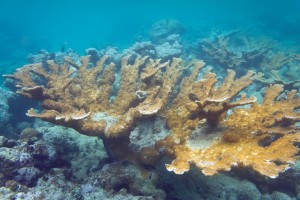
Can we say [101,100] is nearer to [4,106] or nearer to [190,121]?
[190,121]

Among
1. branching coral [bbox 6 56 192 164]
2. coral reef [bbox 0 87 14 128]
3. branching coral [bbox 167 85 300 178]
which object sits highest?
coral reef [bbox 0 87 14 128]

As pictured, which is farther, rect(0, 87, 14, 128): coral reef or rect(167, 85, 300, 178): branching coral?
rect(0, 87, 14, 128): coral reef

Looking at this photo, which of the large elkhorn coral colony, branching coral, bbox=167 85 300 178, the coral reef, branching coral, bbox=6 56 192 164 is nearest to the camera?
branching coral, bbox=167 85 300 178

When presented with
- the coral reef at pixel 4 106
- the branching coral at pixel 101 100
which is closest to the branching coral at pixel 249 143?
the branching coral at pixel 101 100

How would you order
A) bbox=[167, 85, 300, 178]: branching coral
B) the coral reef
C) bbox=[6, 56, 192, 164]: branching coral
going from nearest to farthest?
bbox=[167, 85, 300, 178]: branching coral → bbox=[6, 56, 192, 164]: branching coral → the coral reef

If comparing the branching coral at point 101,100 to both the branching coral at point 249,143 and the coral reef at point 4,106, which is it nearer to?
the branching coral at point 249,143

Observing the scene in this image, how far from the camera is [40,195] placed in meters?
3.75

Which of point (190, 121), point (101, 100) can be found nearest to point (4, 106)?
point (101, 100)

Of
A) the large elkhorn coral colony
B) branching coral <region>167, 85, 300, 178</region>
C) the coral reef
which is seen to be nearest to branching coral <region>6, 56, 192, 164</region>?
the large elkhorn coral colony

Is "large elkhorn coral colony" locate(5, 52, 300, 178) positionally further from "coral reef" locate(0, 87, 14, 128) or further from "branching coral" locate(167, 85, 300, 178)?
"coral reef" locate(0, 87, 14, 128)

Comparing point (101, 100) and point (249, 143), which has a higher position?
point (101, 100)

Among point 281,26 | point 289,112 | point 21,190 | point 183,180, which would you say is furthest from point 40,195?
point 281,26

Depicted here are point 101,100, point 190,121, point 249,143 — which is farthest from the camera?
point 101,100

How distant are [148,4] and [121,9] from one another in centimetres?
911
